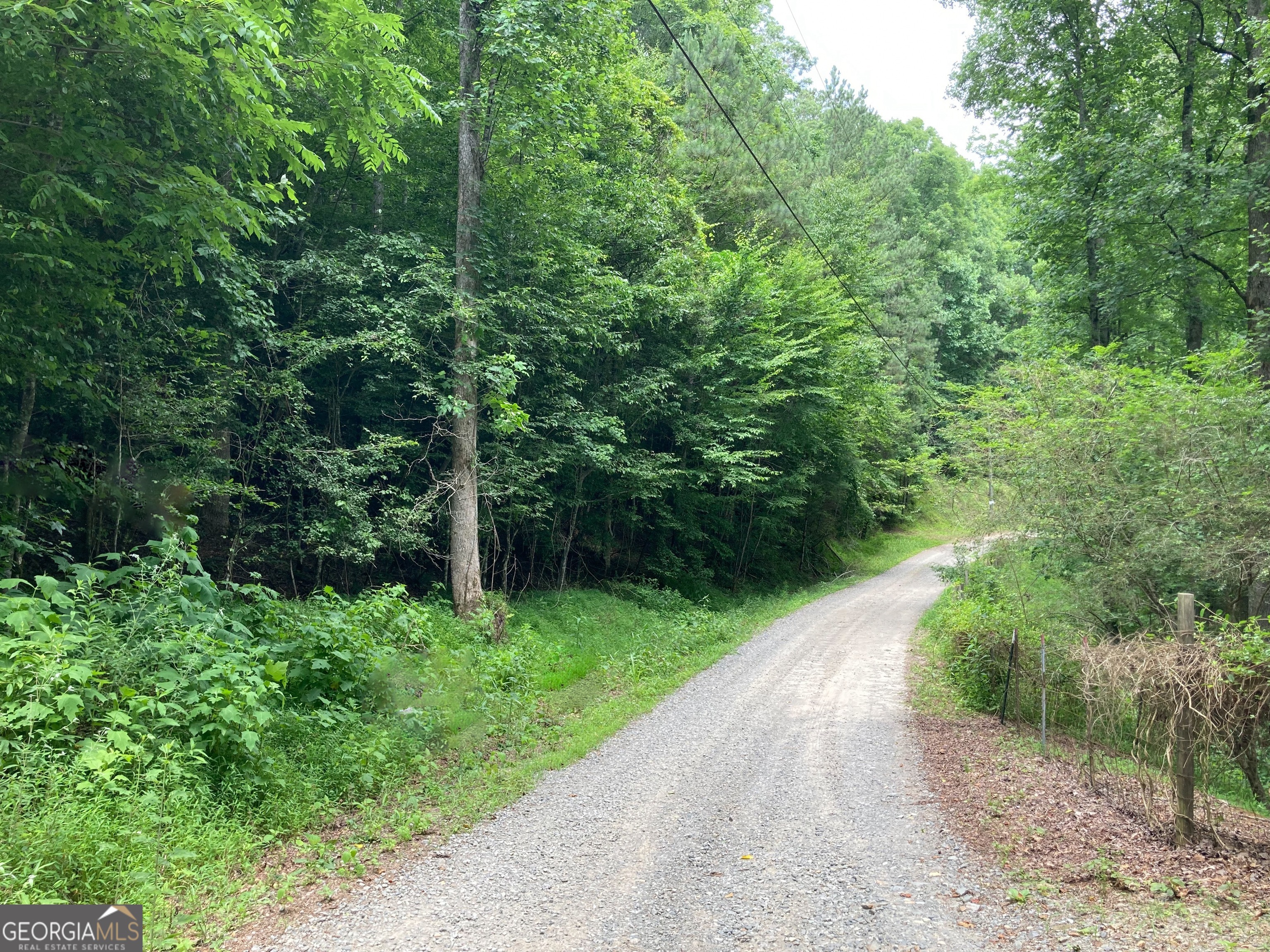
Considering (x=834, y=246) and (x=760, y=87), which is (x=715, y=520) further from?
(x=760, y=87)

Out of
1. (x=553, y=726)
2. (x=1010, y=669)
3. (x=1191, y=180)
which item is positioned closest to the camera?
(x=553, y=726)

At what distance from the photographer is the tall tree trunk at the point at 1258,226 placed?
29.0 ft

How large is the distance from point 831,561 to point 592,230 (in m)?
17.6

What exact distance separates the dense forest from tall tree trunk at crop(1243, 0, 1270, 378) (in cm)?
670

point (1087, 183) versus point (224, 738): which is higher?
point (1087, 183)

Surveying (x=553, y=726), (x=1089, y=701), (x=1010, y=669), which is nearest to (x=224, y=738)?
(x=553, y=726)

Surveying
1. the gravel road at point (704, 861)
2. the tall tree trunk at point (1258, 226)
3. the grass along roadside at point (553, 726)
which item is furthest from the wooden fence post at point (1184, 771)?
the tall tree trunk at point (1258, 226)

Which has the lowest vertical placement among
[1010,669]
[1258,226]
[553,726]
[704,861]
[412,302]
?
[553,726]

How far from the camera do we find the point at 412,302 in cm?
977

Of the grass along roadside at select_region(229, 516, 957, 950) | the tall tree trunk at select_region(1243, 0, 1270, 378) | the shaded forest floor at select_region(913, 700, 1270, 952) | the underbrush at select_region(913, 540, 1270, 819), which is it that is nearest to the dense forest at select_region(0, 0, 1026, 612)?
the grass along roadside at select_region(229, 516, 957, 950)

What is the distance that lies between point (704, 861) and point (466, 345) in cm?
788

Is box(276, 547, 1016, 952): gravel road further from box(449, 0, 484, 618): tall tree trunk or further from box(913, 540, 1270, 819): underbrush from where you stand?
box(449, 0, 484, 618): tall tree trunk

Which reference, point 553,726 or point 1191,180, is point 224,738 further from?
point 1191,180

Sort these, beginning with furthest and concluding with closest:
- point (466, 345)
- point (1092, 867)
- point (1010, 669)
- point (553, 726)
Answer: point (466, 345)
point (1010, 669)
point (553, 726)
point (1092, 867)
